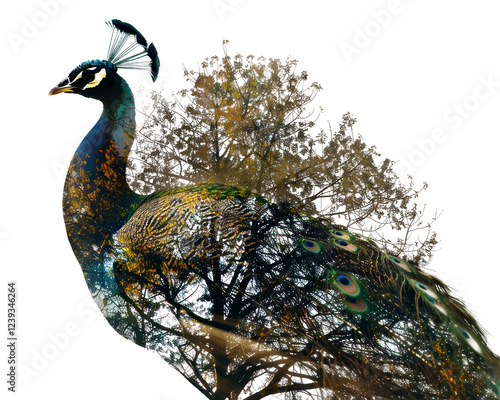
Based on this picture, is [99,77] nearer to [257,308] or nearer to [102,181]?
[102,181]

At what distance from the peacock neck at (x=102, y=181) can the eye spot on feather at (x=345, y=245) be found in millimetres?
2224

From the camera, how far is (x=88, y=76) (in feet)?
21.5

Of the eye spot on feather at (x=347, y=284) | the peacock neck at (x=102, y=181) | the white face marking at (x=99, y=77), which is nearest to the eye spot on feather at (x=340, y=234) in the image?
the eye spot on feather at (x=347, y=284)

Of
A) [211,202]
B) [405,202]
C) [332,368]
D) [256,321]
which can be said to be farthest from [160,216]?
[405,202]

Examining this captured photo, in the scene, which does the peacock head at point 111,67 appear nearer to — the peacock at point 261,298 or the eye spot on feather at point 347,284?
the peacock at point 261,298

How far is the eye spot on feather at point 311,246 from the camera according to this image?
522 centimetres

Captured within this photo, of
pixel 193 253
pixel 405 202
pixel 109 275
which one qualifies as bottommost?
pixel 109 275

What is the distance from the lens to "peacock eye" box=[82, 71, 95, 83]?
6.54 m

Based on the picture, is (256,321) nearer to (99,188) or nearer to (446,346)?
(446,346)

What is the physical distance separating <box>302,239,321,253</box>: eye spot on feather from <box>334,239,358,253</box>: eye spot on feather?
0.22 metres

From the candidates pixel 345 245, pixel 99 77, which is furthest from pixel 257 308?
pixel 99 77

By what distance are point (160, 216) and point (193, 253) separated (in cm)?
61

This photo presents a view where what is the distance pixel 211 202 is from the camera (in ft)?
18.6

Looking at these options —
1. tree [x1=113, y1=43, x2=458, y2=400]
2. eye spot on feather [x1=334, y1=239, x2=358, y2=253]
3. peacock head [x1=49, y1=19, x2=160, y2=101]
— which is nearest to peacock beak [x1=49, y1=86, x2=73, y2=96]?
peacock head [x1=49, y1=19, x2=160, y2=101]
